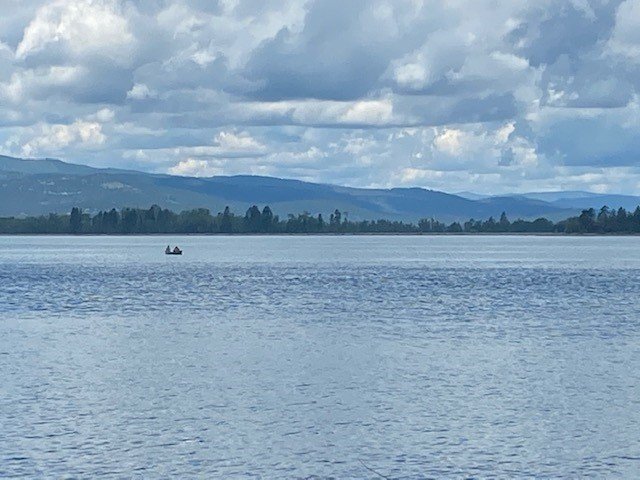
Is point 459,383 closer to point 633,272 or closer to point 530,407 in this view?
point 530,407

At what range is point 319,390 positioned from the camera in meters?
54.2

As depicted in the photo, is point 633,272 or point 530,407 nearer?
point 530,407

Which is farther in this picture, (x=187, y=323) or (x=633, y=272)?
(x=633, y=272)

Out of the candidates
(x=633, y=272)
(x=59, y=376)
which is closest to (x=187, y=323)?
(x=59, y=376)

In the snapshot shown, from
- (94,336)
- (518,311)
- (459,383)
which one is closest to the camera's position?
(459,383)

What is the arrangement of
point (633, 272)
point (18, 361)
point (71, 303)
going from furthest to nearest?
1. point (633, 272)
2. point (71, 303)
3. point (18, 361)

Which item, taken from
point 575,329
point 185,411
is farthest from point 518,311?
point 185,411

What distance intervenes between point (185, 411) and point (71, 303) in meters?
66.2

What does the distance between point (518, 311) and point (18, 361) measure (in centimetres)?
5068

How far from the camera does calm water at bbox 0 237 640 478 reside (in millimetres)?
40125

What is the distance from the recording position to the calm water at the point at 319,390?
4012cm

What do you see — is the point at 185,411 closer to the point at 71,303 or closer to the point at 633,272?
the point at 71,303

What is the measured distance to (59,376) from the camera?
2287 inches

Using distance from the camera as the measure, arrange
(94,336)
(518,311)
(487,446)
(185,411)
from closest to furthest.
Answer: (487,446), (185,411), (94,336), (518,311)
